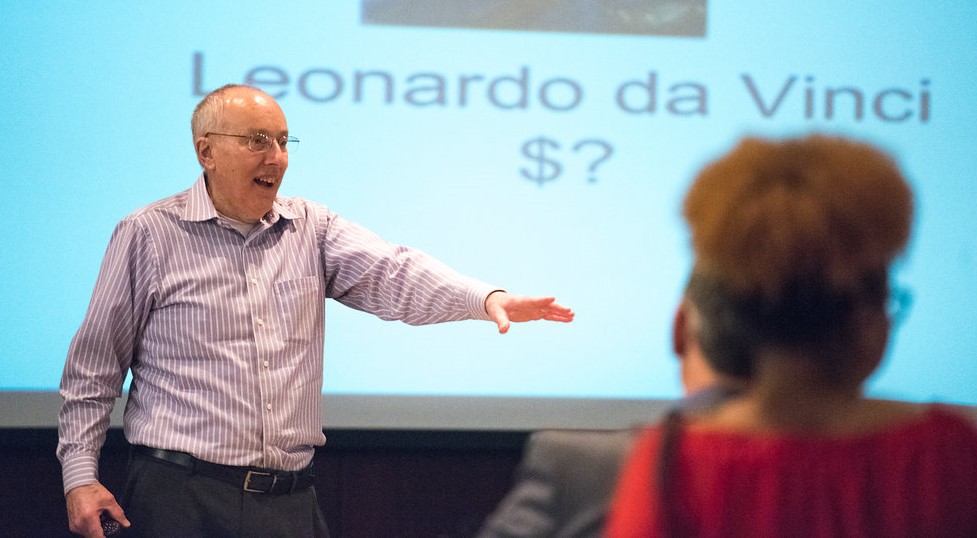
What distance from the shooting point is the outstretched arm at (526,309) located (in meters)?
2.18

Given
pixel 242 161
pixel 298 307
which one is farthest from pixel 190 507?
pixel 242 161

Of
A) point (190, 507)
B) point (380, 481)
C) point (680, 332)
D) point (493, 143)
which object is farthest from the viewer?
point (493, 143)

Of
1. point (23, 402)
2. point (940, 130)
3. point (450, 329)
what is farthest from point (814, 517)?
point (940, 130)

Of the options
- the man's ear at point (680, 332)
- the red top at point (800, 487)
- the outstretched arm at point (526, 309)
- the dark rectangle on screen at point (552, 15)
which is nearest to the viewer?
the red top at point (800, 487)

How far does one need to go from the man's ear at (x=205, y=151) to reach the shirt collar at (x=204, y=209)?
0.12 ft

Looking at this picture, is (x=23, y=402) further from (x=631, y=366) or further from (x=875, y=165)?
(x=875, y=165)

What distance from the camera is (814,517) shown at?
848 millimetres

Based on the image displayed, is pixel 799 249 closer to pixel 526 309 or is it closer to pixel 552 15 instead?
pixel 526 309

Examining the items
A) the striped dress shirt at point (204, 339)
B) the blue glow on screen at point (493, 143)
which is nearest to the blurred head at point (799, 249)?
the striped dress shirt at point (204, 339)

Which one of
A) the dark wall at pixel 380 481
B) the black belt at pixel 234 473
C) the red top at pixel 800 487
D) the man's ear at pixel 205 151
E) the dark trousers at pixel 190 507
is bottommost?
the dark wall at pixel 380 481

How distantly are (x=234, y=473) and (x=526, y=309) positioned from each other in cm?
74

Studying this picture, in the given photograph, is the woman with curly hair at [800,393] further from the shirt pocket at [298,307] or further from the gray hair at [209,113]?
the gray hair at [209,113]

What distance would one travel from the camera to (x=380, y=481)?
325 cm

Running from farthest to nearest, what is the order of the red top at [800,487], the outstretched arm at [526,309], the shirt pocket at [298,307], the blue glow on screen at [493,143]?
the blue glow on screen at [493,143] < the shirt pocket at [298,307] < the outstretched arm at [526,309] < the red top at [800,487]
